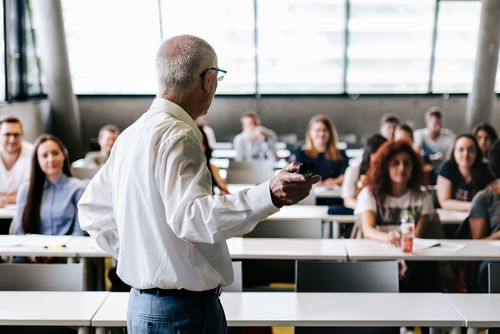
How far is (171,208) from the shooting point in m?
1.96

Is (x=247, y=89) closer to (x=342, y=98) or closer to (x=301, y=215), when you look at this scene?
(x=342, y=98)

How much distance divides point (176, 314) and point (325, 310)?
1.06m

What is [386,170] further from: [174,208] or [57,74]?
[57,74]

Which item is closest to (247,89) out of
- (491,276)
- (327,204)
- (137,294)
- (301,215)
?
(327,204)

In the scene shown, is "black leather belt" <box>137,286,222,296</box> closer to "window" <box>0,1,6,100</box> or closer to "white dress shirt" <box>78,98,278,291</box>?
"white dress shirt" <box>78,98,278,291</box>

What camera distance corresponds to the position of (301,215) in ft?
17.4

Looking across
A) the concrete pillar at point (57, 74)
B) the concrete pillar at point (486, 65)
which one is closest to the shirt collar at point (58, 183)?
the concrete pillar at point (57, 74)

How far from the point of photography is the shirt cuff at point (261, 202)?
187cm

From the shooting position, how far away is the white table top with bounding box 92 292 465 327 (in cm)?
292

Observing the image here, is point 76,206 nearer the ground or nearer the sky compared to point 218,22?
nearer the ground

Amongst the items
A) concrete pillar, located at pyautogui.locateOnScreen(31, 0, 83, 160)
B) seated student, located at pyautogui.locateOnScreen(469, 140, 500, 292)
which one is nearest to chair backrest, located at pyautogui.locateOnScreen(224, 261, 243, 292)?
seated student, located at pyautogui.locateOnScreen(469, 140, 500, 292)

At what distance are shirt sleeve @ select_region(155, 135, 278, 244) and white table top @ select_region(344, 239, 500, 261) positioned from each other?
2.20 metres

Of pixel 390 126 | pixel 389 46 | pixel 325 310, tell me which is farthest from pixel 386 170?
pixel 389 46

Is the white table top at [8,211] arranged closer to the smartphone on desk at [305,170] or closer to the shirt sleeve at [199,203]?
the shirt sleeve at [199,203]
